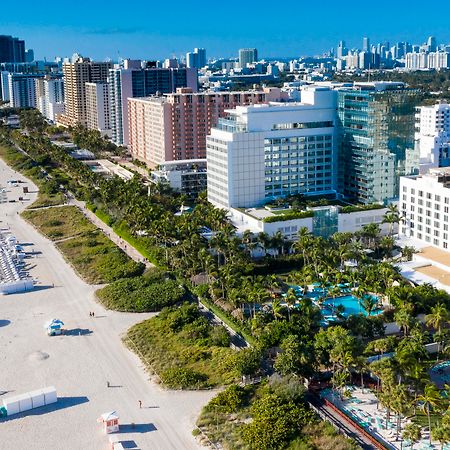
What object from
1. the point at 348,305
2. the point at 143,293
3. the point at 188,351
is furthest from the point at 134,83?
the point at 188,351

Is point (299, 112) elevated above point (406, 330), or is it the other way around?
point (299, 112)

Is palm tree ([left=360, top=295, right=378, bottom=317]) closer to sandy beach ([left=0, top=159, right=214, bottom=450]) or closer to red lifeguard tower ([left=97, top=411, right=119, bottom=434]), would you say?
sandy beach ([left=0, top=159, right=214, bottom=450])

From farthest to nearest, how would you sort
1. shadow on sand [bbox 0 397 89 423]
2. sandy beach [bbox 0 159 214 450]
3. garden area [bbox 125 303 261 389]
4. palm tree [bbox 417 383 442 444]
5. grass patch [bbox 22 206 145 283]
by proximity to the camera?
1. grass patch [bbox 22 206 145 283]
2. garden area [bbox 125 303 261 389]
3. shadow on sand [bbox 0 397 89 423]
4. sandy beach [bbox 0 159 214 450]
5. palm tree [bbox 417 383 442 444]

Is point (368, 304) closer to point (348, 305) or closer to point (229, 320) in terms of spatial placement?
point (348, 305)

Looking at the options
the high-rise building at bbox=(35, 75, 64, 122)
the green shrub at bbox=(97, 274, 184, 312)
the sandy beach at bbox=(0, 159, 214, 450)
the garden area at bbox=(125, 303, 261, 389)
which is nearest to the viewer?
the sandy beach at bbox=(0, 159, 214, 450)

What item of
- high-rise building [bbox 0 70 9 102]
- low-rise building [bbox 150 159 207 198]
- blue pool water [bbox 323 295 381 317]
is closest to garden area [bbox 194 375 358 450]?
blue pool water [bbox 323 295 381 317]

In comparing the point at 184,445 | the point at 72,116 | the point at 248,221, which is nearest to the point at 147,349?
the point at 184,445

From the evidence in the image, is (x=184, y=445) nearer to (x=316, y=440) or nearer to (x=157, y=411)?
(x=157, y=411)
